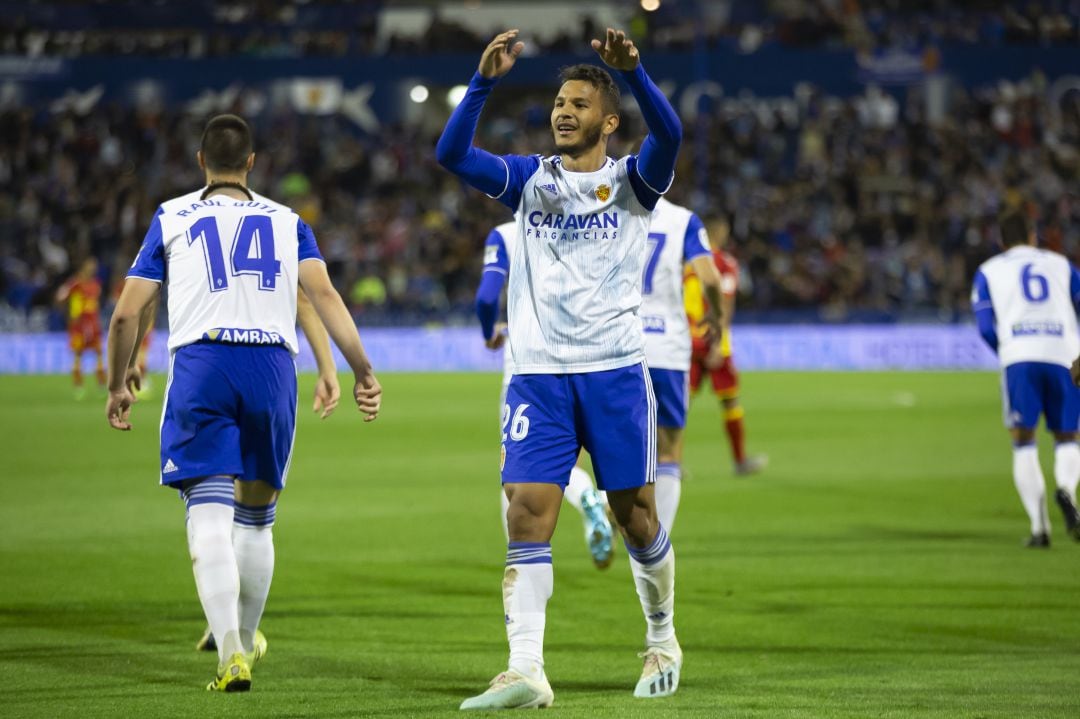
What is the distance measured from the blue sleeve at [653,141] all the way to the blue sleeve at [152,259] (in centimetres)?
192

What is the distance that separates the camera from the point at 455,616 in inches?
331

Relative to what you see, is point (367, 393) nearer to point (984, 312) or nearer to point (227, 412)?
point (227, 412)

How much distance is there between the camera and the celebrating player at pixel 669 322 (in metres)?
9.61

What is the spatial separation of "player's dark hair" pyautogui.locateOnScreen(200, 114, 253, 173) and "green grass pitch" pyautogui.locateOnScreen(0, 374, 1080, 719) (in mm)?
2120

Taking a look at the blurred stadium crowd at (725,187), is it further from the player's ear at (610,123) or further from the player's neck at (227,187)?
the player's ear at (610,123)

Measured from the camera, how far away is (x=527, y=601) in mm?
6008

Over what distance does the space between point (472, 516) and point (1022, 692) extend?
7.03m

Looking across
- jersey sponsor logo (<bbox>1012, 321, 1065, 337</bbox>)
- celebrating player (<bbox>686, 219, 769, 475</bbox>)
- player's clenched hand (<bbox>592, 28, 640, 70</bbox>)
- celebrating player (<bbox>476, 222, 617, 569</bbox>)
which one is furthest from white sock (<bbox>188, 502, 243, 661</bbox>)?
celebrating player (<bbox>686, 219, 769, 475</bbox>)

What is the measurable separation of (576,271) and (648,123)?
2.15ft

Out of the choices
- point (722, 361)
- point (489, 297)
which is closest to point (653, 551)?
point (489, 297)

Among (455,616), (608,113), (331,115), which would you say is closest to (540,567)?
(608,113)

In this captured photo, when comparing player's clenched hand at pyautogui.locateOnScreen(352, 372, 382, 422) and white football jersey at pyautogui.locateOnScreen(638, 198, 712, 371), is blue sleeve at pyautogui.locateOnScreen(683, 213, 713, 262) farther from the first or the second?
player's clenched hand at pyautogui.locateOnScreen(352, 372, 382, 422)

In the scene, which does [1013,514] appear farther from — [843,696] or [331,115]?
[331,115]

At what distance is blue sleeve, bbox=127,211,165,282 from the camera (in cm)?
636
